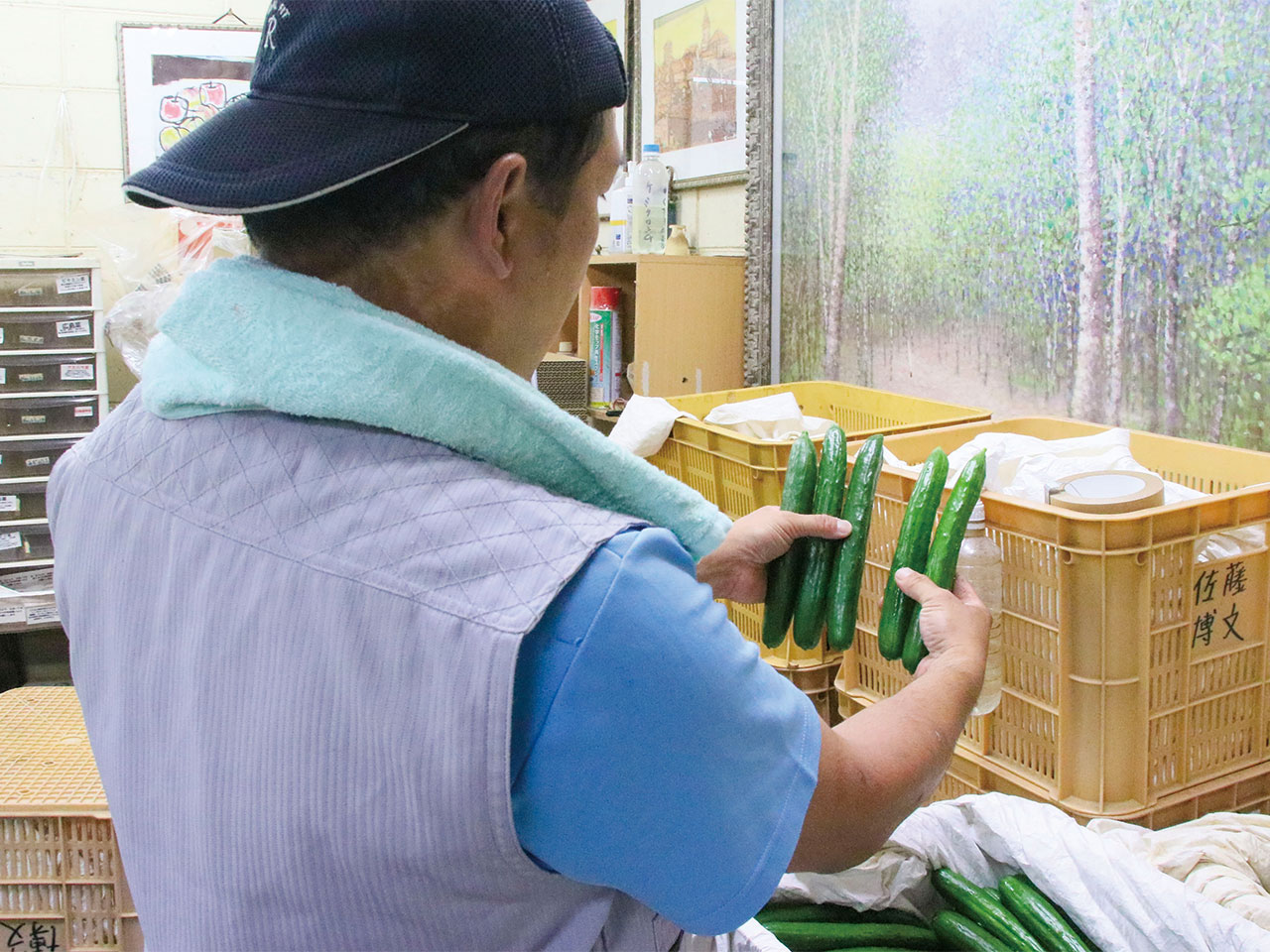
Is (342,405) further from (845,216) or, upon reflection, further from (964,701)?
(845,216)

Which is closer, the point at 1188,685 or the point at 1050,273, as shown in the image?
the point at 1188,685

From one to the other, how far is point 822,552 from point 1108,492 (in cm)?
45

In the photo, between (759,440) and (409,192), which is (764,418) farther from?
(409,192)

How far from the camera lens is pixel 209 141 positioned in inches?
30.8

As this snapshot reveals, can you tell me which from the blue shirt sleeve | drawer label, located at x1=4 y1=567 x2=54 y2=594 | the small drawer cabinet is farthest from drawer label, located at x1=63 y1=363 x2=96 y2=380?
the blue shirt sleeve

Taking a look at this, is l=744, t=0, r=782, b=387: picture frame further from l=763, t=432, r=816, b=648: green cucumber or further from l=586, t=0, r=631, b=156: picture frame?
l=763, t=432, r=816, b=648: green cucumber

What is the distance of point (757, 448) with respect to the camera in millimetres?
2137

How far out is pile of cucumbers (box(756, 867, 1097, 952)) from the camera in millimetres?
1479

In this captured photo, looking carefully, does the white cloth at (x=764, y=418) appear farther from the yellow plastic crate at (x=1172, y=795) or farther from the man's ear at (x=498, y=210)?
the man's ear at (x=498, y=210)

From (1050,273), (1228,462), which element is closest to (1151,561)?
(1228,462)

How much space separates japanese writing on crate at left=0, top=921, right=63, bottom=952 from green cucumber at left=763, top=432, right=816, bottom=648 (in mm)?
1541

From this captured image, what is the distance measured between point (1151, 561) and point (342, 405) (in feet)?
4.19

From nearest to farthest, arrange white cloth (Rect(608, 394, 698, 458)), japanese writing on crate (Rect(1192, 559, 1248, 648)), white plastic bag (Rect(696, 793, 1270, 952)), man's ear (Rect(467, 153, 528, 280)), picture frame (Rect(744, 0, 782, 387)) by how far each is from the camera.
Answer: man's ear (Rect(467, 153, 528, 280))
white plastic bag (Rect(696, 793, 1270, 952))
japanese writing on crate (Rect(1192, 559, 1248, 648))
white cloth (Rect(608, 394, 698, 458))
picture frame (Rect(744, 0, 782, 387))

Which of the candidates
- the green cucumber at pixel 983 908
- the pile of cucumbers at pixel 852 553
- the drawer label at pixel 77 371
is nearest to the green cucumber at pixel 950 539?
the pile of cucumbers at pixel 852 553
